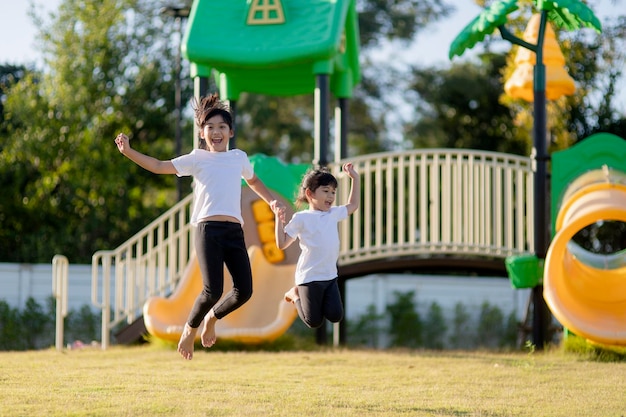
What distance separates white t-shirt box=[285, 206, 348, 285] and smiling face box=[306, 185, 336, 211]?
0.18 ft

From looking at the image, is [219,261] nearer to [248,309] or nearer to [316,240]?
[316,240]

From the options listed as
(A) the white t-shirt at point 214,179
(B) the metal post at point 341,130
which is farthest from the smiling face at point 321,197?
(B) the metal post at point 341,130

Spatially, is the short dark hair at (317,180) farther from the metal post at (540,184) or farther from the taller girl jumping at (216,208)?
the metal post at (540,184)

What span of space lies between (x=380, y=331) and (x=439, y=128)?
860 centimetres

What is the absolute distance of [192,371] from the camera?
748 cm

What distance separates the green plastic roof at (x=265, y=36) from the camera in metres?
10.7

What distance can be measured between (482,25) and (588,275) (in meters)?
2.87

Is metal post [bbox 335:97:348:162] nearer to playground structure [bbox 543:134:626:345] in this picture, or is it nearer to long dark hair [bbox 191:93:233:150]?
playground structure [bbox 543:134:626:345]

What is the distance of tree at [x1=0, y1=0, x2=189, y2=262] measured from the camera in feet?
59.6

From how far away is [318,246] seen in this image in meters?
6.46

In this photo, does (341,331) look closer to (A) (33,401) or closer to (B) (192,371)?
(B) (192,371)

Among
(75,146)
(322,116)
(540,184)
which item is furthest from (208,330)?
(75,146)

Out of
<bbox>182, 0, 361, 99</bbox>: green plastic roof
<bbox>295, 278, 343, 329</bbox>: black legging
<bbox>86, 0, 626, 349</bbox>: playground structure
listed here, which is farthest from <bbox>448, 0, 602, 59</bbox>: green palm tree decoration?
<bbox>295, 278, 343, 329</bbox>: black legging

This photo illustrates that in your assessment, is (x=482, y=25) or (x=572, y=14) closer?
(x=572, y=14)
